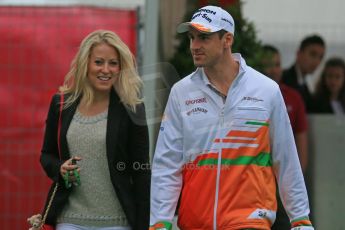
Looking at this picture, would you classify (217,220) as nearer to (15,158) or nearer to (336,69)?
(15,158)

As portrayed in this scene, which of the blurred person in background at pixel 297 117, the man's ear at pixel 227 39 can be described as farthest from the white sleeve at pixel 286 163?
the blurred person in background at pixel 297 117

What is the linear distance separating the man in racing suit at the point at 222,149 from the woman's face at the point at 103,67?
1.72 ft

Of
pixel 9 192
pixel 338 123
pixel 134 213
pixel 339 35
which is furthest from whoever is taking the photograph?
pixel 339 35

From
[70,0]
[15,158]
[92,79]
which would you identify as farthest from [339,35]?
[92,79]

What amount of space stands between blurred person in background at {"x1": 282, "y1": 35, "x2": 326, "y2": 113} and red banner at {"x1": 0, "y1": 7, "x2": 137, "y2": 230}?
1961 mm

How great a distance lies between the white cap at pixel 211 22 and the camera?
5.09 m

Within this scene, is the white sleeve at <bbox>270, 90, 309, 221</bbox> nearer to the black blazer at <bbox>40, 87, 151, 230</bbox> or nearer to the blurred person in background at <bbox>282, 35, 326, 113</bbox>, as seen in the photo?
the black blazer at <bbox>40, 87, 151, 230</bbox>

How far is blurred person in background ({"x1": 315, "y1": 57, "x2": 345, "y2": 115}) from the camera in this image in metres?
9.22

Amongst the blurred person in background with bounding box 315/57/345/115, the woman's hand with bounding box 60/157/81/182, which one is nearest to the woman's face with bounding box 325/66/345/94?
the blurred person in background with bounding box 315/57/345/115

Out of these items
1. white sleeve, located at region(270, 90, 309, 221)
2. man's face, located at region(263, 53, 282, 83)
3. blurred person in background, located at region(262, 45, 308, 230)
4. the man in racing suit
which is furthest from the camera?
man's face, located at region(263, 53, 282, 83)

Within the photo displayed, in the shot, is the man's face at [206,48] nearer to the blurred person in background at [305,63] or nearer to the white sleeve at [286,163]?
the white sleeve at [286,163]

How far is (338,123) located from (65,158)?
400cm

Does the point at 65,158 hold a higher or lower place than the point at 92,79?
lower

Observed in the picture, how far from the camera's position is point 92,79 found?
219 inches
